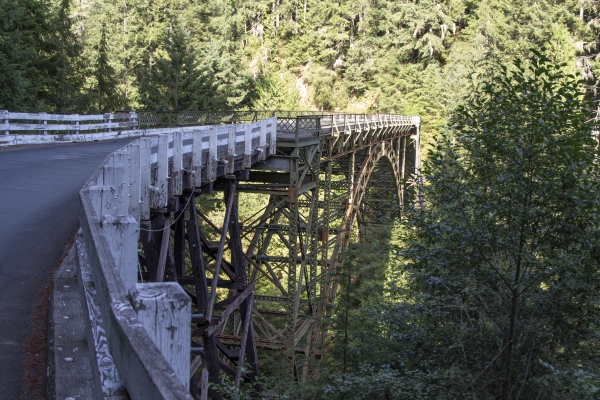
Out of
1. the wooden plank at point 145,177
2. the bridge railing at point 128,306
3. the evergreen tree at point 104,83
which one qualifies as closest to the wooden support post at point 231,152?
the wooden plank at point 145,177

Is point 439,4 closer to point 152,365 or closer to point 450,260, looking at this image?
point 450,260

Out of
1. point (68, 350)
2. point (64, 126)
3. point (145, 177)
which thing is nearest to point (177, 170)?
point (145, 177)

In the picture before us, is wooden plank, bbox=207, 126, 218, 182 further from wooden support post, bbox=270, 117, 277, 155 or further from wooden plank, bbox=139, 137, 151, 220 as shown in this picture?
wooden support post, bbox=270, 117, 277, 155

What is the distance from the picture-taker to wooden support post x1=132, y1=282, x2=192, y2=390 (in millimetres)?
1734

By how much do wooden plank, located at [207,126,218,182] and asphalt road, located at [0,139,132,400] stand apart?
2.06m

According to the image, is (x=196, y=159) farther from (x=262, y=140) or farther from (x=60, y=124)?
(x=60, y=124)

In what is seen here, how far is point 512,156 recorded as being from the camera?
8844mm

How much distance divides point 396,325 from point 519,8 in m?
47.8

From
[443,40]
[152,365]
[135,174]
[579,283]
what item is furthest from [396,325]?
[443,40]

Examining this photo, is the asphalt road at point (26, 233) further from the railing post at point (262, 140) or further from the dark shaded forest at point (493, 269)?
the railing post at point (262, 140)

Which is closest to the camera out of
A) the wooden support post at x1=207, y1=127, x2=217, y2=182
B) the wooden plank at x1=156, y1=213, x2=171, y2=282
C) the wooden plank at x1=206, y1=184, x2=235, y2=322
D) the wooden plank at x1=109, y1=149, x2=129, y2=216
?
the wooden plank at x1=109, y1=149, x2=129, y2=216

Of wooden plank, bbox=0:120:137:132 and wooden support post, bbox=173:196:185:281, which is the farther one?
wooden plank, bbox=0:120:137:132

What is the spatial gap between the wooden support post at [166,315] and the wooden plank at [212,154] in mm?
8139

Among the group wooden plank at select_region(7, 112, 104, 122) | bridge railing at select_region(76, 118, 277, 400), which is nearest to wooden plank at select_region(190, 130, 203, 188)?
bridge railing at select_region(76, 118, 277, 400)
